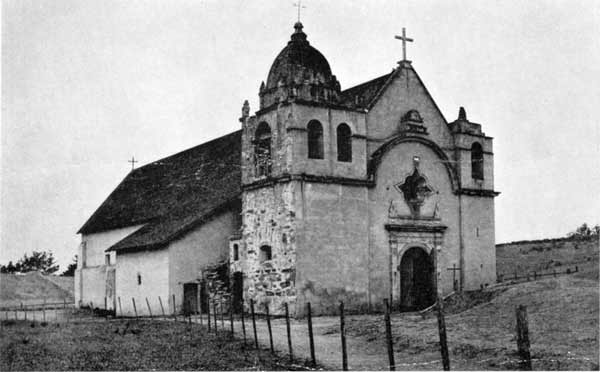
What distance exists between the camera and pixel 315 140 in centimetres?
3197

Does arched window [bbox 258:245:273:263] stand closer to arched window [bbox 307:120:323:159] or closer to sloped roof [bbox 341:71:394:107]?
arched window [bbox 307:120:323:159]

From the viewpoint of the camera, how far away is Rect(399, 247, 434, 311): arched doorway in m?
33.6

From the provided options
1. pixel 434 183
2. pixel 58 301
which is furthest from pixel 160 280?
pixel 58 301

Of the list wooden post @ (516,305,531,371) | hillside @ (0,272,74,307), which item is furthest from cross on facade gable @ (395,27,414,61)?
hillside @ (0,272,74,307)

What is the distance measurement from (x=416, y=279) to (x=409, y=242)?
6.09 ft

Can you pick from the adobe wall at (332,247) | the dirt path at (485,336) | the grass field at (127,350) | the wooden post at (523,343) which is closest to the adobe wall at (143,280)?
the adobe wall at (332,247)

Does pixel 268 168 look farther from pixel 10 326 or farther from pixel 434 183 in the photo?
pixel 10 326

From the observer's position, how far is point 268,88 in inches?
1298

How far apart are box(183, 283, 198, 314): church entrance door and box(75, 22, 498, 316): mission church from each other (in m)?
0.05

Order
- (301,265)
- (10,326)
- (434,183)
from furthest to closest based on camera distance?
(434,183) → (301,265) → (10,326)

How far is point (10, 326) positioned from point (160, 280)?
8985 mm

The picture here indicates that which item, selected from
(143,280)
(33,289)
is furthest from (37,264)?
(143,280)

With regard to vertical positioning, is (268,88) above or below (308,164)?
above

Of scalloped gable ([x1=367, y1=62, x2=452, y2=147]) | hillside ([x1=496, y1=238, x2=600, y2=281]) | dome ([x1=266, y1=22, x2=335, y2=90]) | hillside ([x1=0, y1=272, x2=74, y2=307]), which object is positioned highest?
dome ([x1=266, y1=22, x2=335, y2=90])
